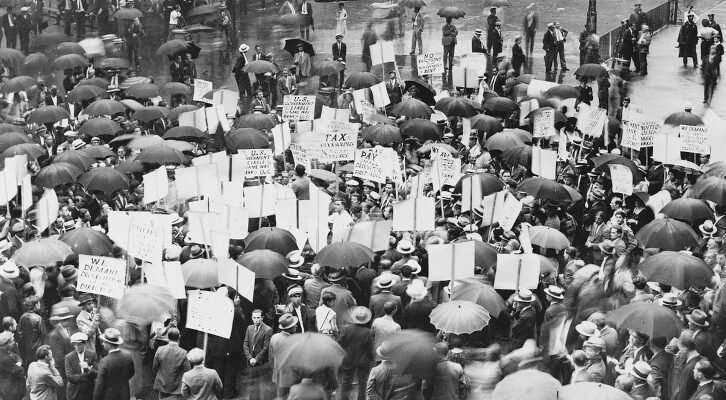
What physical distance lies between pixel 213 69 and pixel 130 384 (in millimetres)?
19091

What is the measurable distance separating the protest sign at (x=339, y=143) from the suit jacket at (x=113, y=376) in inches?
287

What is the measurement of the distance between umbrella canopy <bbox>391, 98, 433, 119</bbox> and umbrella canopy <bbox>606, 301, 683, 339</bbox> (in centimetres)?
1009

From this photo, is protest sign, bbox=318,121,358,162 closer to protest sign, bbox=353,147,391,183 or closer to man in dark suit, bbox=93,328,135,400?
protest sign, bbox=353,147,391,183

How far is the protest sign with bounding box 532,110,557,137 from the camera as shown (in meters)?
20.0

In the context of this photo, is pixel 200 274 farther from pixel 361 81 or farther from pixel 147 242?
pixel 361 81

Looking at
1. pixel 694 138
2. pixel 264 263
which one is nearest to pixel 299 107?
pixel 694 138

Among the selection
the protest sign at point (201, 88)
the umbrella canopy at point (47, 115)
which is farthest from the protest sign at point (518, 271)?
the protest sign at point (201, 88)

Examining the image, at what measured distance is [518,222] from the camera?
16.2m

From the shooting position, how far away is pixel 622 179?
16891 millimetres

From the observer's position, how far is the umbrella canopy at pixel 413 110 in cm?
2156

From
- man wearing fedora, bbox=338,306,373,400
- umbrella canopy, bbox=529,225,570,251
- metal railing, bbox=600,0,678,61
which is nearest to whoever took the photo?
man wearing fedora, bbox=338,306,373,400

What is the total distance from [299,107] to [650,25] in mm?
15015

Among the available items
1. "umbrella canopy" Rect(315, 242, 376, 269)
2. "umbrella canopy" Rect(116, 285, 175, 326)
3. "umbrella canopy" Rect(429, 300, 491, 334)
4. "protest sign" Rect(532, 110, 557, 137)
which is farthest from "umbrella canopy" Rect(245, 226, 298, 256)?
"protest sign" Rect(532, 110, 557, 137)

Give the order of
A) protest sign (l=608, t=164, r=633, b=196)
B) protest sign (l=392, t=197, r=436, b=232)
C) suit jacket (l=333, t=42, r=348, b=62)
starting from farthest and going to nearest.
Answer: suit jacket (l=333, t=42, r=348, b=62) → protest sign (l=608, t=164, r=633, b=196) → protest sign (l=392, t=197, r=436, b=232)
